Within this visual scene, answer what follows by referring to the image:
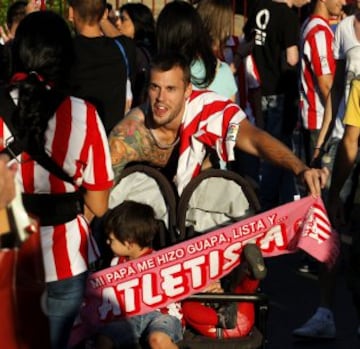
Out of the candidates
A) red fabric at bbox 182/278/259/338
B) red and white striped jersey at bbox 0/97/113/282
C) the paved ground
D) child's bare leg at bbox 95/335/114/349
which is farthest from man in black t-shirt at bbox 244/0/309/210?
red and white striped jersey at bbox 0/97/113/282

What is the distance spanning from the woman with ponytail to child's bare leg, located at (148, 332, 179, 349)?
2.19 feet

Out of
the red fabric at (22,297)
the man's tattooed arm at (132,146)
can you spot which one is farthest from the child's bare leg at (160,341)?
the red fabric at (22,297)

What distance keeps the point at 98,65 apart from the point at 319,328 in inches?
77.7

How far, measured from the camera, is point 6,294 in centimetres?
360

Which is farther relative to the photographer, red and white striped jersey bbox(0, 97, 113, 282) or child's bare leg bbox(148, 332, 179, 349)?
child's bare leg bbox(148, 332, 179, 349)

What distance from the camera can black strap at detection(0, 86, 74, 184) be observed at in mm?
4930

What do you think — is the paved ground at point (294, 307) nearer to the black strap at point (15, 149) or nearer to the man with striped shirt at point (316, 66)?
the man with striped shirt at point (316, 66)

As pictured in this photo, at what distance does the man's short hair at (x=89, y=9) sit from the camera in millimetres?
7578

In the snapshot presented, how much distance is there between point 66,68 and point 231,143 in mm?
1154

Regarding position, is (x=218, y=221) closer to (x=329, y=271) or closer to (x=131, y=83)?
(x=329, y=271)

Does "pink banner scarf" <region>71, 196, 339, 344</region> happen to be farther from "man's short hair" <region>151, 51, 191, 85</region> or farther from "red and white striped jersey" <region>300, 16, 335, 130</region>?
"red and white striped jersey" <region>300, 16, 335, 130</region>

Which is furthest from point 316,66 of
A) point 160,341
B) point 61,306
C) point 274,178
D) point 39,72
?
point 61,306

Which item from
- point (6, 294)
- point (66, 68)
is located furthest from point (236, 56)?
point (6, 294)

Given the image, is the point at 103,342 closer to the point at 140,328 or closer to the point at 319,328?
the point at 140,328
